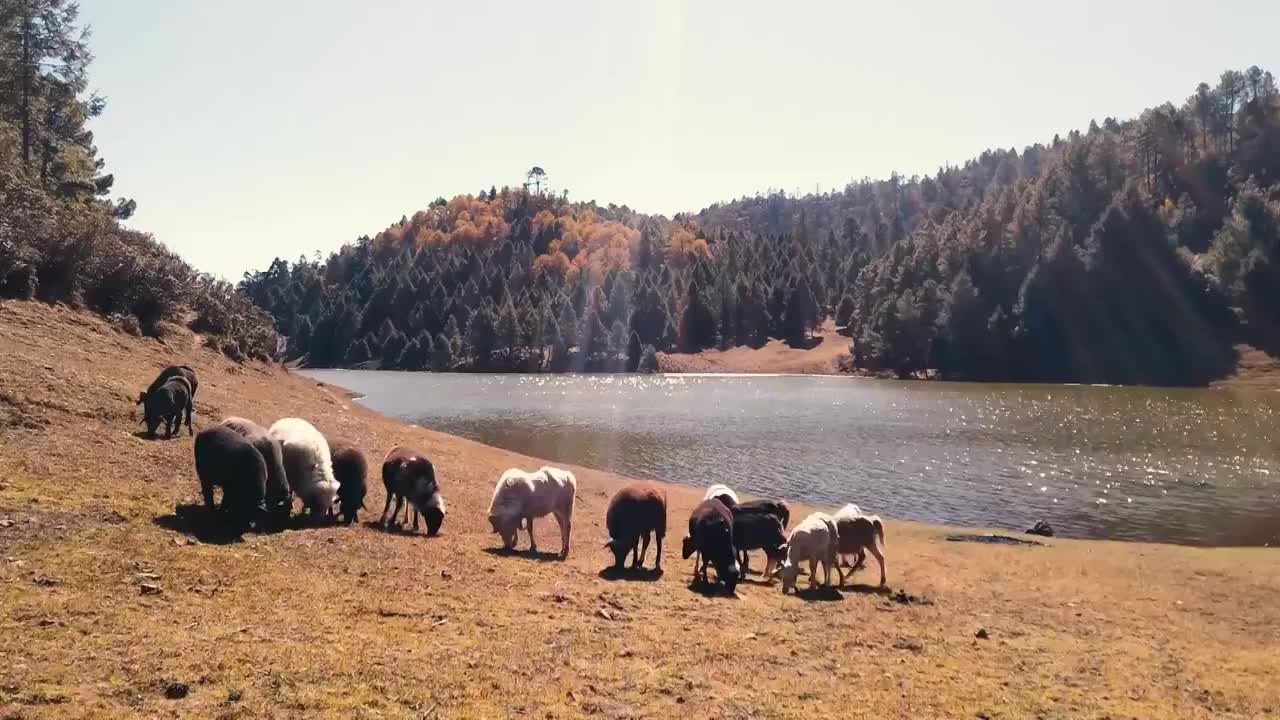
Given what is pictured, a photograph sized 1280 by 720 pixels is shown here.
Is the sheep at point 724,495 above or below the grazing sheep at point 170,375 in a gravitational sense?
below

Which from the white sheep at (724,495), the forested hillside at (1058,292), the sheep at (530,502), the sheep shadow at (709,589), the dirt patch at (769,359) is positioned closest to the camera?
the sheep shadow at (709,589)

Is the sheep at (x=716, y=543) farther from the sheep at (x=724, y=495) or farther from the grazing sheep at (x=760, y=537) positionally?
the sheep at (x=724, y=495)

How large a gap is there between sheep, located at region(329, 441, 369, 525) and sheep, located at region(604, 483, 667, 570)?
511cm

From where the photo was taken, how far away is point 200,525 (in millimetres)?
13094

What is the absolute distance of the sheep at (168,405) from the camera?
19.3m

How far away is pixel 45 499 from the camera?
41.2 feet

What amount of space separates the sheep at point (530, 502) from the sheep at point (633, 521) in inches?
49.9

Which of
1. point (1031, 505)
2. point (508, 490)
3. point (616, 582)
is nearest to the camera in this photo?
point (616, 582)

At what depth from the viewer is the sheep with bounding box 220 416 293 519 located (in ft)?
46.8

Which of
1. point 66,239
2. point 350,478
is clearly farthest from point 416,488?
point 66,239

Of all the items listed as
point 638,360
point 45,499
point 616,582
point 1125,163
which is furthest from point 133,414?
point 1125,163

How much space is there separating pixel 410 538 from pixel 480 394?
80760 millimetres

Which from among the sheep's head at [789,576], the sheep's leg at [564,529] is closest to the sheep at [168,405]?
the sheep's leg at [564,529]

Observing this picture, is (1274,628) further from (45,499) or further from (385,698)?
(45,499)
